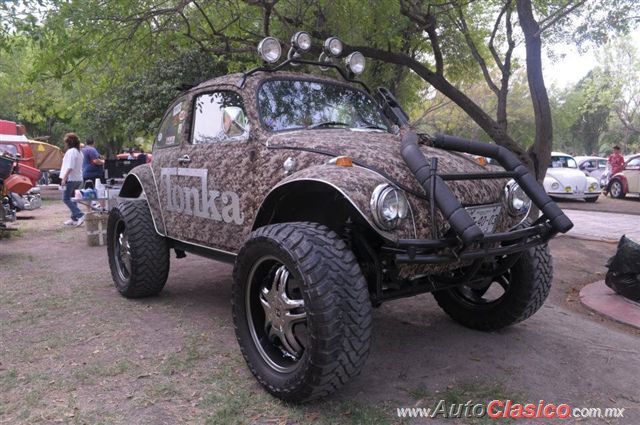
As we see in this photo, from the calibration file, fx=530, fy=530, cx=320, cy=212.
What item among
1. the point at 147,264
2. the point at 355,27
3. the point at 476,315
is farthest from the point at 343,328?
the point at 355,27

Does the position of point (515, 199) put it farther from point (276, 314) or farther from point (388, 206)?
point (276, 314)

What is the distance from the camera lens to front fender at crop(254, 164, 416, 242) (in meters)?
2.86

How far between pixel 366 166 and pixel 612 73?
40.0 m

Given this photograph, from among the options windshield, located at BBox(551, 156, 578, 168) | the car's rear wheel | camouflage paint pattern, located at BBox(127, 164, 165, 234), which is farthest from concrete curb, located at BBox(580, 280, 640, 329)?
the car's rear wheel

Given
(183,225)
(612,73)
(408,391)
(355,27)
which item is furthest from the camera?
(612,73)

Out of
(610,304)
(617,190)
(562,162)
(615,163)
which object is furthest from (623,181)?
(610,304)

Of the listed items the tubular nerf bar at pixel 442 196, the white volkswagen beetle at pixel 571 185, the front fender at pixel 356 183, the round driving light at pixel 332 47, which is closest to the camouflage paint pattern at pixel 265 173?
the front fender at pixel 356 183

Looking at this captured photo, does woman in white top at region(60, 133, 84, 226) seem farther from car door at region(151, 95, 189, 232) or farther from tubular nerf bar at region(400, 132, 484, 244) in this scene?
tubular nerf bar at region(400, 132, 484, 244)

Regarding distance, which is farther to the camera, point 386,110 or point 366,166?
point 386,110

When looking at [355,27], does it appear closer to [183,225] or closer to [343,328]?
[183,225]

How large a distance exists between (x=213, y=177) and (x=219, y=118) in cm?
55

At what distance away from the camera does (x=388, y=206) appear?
9.52 feet

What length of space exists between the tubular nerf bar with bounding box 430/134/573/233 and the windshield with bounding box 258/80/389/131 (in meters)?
1.07

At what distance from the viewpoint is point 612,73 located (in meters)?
36.6
